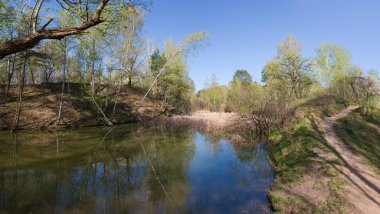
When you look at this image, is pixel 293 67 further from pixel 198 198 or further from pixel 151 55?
pixel 198 198

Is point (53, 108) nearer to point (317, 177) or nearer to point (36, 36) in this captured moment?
point (36, 36)

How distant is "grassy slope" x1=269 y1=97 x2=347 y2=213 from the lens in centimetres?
755

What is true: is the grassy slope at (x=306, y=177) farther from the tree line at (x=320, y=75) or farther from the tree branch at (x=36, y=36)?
the tree line at (x=320, y=75)

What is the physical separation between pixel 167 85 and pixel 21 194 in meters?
35.5

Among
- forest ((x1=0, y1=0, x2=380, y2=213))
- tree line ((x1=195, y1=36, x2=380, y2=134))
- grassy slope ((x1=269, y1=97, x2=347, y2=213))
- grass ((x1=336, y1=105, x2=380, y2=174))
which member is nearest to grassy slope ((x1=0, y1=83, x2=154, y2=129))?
forest ((x1=0, y1=0, x2=380, y2=213))

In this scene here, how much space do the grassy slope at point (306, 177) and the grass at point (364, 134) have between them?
1.68 metres

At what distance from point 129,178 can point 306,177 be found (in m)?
7.46

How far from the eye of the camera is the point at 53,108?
27.9 meters

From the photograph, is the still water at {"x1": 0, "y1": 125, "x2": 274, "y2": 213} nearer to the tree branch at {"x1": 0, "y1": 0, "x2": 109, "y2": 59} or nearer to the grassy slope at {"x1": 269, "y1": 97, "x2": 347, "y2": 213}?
the grassy slope at {"x1": 269, "y1": 97, "x2": 347, "y2": 213}

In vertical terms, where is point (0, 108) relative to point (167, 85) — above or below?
below

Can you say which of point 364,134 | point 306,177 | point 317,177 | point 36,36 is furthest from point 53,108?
point 364,134

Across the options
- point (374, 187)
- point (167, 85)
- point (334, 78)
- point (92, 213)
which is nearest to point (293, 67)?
point (334, 78)

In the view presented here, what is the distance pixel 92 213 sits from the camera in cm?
703

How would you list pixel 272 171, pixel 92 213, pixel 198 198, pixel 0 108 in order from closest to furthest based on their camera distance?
pixel 92 213
pixel 198 198
pixel 272 171
pixel 0 108
